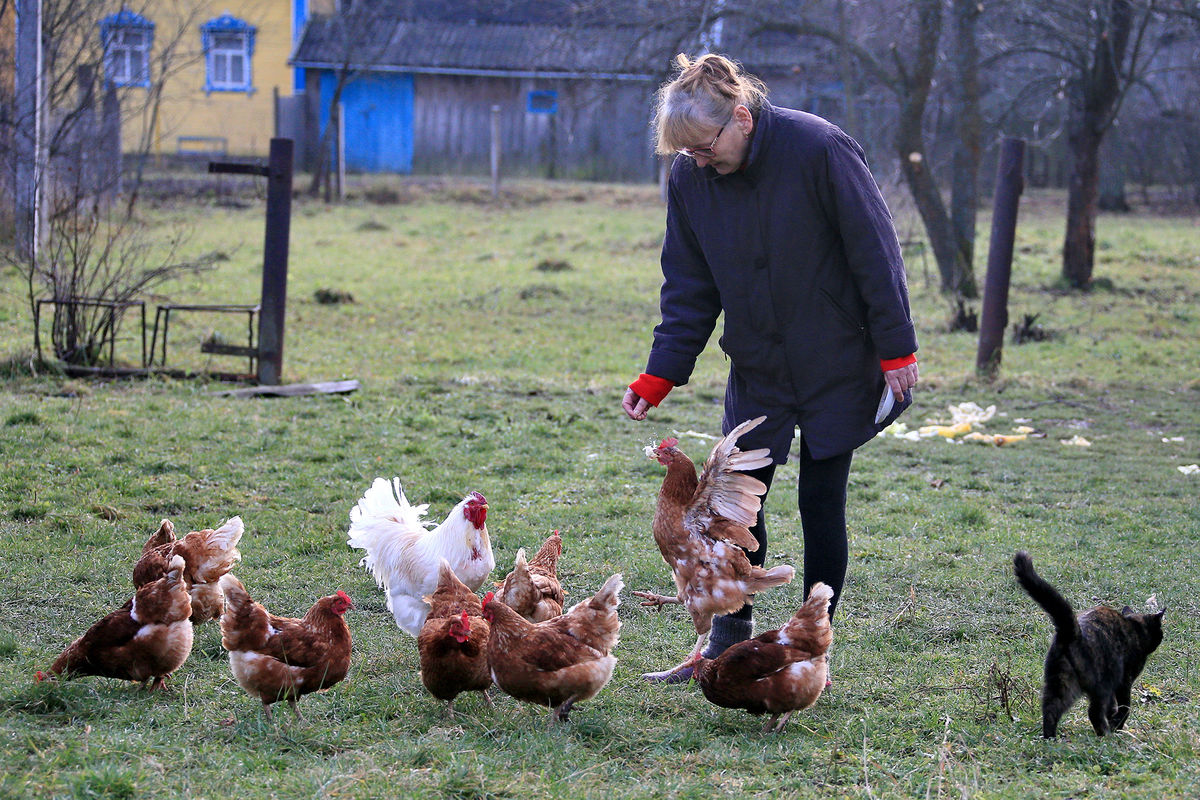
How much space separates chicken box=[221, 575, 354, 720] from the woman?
4.58ft

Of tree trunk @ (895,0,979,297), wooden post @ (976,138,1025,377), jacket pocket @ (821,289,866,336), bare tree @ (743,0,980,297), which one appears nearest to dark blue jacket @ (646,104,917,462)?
jacket pocket @ (821,289,866,336)

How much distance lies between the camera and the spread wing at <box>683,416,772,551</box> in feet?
12.4

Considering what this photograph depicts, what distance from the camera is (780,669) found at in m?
3.61

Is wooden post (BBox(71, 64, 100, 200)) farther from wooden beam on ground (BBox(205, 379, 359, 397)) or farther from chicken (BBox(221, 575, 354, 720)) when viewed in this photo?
chicken (BBox(221, 575, 354, 720))

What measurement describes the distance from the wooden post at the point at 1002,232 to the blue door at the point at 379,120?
23705 millimetres

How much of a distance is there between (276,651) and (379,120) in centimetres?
2922

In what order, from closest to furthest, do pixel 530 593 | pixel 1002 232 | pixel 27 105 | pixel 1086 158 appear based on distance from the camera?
pixel 530 593
pixel 1002 232
pixel 27 105
pixel 1086 158

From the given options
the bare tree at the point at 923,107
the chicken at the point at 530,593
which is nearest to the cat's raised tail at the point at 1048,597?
the chicken at the point at 530,593

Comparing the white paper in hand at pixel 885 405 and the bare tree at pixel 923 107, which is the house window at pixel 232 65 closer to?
the bare tree at pixel 923 107

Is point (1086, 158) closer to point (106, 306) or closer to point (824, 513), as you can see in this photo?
point (106, 306)

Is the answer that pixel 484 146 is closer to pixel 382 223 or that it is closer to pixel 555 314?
pixel 382 223

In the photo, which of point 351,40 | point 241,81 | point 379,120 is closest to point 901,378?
point 351,40

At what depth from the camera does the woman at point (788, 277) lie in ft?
A: 11.7

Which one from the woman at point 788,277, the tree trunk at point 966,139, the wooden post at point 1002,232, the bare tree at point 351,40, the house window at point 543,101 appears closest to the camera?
the woman at point 788,277
